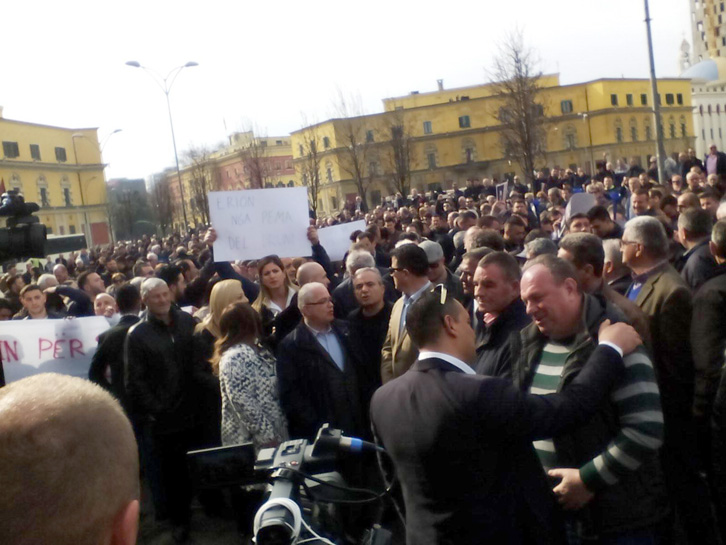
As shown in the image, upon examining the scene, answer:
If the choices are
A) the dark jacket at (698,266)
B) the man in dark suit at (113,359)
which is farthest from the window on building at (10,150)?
the dark jacket at (698,266)

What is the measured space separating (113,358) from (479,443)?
455 centimetres

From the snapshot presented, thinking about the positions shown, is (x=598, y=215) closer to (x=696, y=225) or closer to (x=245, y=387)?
(x=696, y=225)

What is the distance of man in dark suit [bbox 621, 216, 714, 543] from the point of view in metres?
4.52

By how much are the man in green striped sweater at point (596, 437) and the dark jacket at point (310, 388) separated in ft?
7.16

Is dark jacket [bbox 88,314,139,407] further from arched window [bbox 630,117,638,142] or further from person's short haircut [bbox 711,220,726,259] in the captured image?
arched window [bbox 630,117,638,142]

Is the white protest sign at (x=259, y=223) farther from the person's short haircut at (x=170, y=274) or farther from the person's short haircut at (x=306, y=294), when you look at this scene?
the person's short haircut at (x=306, y=294)

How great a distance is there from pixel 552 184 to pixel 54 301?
17.6 meters

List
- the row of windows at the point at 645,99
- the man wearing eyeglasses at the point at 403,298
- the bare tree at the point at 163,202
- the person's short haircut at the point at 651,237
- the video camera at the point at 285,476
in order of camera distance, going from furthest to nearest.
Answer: the row of windows at the point at 645,99 < the bare tree at the point at 163,202 < the man wearing eyeglasses at the point at 403,298 < the person's short haircut at the point at 651,237 < the video camera at the point at 285,476

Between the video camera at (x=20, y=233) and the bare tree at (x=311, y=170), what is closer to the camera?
the video camera at (x=20, y=233)

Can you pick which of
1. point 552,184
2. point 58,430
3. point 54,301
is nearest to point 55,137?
point 552,184

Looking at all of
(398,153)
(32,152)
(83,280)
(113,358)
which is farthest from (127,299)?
(32,152)

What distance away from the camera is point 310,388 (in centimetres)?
552

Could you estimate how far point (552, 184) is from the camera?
24.3 meters

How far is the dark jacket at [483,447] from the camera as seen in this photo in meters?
3.03
